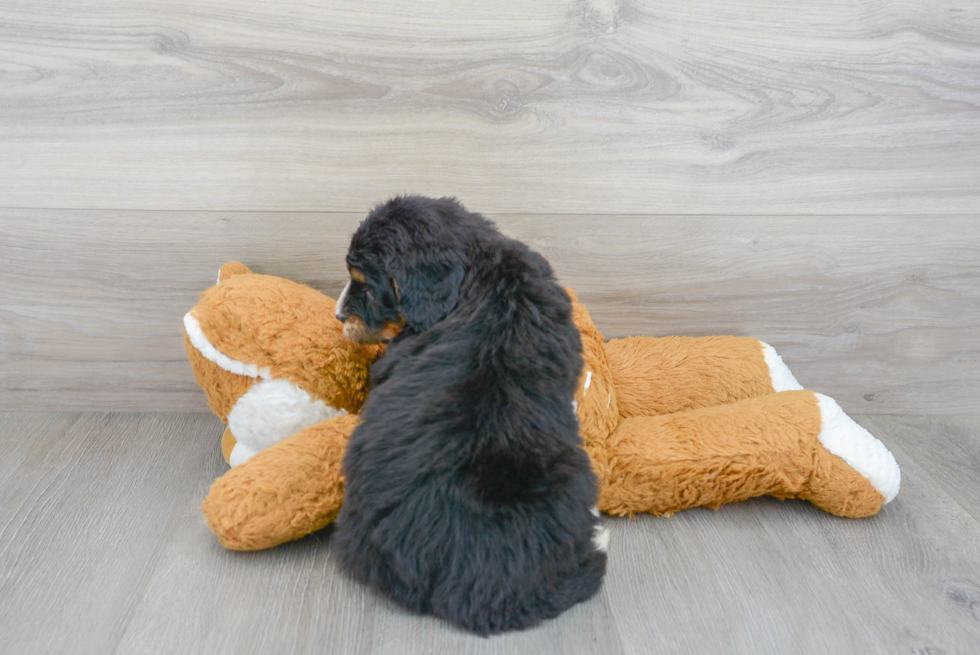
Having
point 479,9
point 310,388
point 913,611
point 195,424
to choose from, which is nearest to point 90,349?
point 195,424

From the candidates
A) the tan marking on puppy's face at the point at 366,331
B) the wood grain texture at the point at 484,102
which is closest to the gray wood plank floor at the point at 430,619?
the tan marking on puppy's face at the point at 366,331

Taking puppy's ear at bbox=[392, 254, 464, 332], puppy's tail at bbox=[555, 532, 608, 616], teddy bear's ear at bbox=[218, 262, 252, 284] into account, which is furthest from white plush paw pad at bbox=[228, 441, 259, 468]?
puppy's tail at bbox=[555, 532, 608, 616]

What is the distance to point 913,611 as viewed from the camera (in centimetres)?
85

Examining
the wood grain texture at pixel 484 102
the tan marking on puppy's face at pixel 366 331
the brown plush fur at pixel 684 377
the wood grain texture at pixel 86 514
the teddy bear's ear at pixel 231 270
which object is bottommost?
the wood grain texture at pixel 86 514

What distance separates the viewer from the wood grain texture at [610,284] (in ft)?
3.97

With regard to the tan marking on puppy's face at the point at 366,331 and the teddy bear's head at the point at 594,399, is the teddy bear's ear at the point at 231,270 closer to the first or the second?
the tan marking on puppy's face at the point at 366,331

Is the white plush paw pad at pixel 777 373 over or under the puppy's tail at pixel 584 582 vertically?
over

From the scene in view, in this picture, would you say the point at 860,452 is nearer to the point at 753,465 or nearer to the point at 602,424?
the point at 753,465

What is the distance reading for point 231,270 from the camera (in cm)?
113

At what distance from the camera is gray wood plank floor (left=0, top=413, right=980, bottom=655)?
2.57 ft

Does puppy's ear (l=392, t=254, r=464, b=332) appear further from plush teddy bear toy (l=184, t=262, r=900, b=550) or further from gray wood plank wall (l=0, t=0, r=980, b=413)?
gray wood plank wall (l=0, t=0, r=980, b=413)

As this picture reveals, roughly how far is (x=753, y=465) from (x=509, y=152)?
0.64 m

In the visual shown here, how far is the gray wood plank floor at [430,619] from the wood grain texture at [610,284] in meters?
0.21

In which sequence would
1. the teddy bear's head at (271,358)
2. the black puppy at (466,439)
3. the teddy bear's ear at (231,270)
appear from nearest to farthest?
the black puppy at (466,439) → the teddy bear's head at (271,358) → the teddy bear's ear at (231,270)
